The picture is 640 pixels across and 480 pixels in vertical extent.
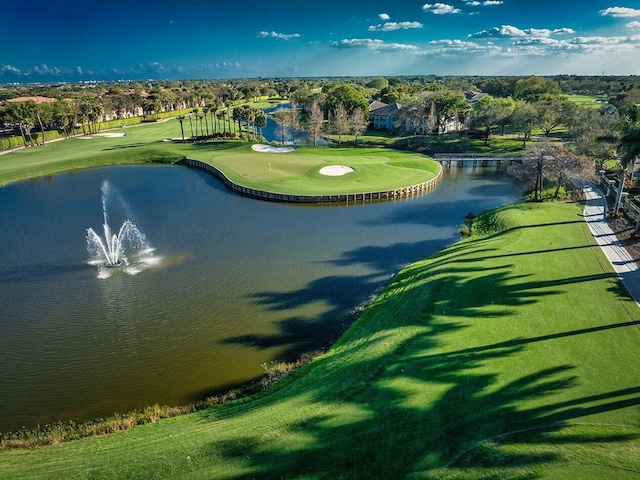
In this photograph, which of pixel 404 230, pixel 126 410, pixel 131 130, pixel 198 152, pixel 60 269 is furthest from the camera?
pixel 131 130

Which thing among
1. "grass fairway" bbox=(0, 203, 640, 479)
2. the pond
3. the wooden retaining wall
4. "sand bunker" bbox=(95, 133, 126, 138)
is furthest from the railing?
"sand bunker" bbox=(95, 133, 126, 138)

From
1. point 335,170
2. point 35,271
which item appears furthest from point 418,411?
point 335,170

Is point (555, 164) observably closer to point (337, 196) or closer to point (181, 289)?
point (337, 196)

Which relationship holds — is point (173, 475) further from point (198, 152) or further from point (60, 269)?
point (198, 152)

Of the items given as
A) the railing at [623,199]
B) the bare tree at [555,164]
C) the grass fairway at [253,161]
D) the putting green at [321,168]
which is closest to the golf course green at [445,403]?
the railing at [623,199]

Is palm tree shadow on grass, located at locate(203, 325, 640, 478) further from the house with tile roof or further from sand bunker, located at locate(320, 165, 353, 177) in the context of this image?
the house with tile roof

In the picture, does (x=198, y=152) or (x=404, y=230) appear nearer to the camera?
(x=404, y=230)

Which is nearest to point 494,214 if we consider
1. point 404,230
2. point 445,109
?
point 404,230

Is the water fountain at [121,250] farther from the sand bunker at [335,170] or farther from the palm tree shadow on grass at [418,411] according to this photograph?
the sand bunker at [335,170]
